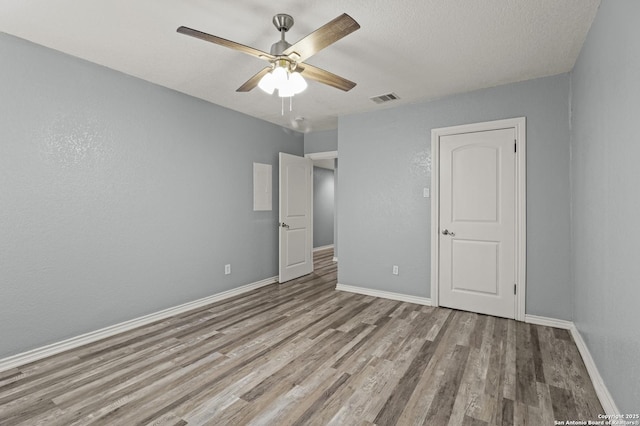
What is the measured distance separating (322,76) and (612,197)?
2.00 m

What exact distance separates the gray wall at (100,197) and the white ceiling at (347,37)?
0.30 metres

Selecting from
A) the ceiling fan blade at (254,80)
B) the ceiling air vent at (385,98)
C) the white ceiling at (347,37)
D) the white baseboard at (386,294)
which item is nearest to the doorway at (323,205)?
the white baseboard at (386,294)

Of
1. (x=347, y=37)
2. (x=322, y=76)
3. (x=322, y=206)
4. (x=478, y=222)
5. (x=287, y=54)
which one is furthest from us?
(x=322, y=206)

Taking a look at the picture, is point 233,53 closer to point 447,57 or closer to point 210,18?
point 210,18

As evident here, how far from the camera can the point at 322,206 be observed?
9.04 metres

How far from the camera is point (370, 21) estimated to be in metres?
2.20

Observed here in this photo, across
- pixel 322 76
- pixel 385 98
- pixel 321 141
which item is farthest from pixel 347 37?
pixel 321 141

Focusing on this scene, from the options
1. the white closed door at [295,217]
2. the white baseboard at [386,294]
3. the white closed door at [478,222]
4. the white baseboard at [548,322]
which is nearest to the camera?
the white baseboard at [548,322]

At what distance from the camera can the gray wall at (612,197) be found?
149cm

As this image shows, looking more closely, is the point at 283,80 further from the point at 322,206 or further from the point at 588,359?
the point at 322,206

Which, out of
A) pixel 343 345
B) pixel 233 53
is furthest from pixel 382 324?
pixel 233 53

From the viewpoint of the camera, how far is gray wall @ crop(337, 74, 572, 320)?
310 centimetres

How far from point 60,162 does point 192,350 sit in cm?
197

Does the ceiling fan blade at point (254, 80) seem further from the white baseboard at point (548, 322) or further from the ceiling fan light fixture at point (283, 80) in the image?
the white baseboard at point (548, 322)
